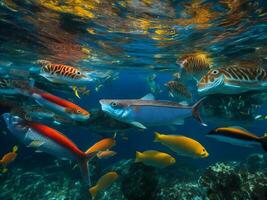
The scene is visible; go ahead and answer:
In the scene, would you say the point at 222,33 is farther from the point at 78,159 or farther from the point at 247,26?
the point at 78,159

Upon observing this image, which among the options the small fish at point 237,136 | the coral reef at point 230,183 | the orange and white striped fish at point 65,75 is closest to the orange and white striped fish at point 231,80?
the small fish at point 237,136

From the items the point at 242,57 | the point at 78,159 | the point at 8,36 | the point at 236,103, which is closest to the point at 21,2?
the point at 8,36

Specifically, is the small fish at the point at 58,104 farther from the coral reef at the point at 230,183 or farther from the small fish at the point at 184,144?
the coral reef at the point at 230,183

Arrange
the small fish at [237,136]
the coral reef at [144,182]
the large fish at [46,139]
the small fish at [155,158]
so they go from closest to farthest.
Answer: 1. the large fish at [46,139]
2. the small fish at [237,136]
3. the coral reef at [144,182]
4. the small fish at [155,158]

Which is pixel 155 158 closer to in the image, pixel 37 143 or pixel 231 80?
pixel 231 80

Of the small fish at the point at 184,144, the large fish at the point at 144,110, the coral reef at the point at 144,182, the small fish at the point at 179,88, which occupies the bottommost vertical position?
the coral reef at the point at 144,182

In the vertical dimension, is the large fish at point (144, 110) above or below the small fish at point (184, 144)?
above

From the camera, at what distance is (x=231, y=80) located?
757cm

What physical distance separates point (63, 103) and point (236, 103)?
11.1m

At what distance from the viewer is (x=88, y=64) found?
26734 mm

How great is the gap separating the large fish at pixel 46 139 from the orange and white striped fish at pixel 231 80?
143 inches

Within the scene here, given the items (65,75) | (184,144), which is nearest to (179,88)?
(184,144)

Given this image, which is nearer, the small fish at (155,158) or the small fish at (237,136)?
the small fish at (237,136)

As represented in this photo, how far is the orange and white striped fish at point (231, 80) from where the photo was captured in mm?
7027
